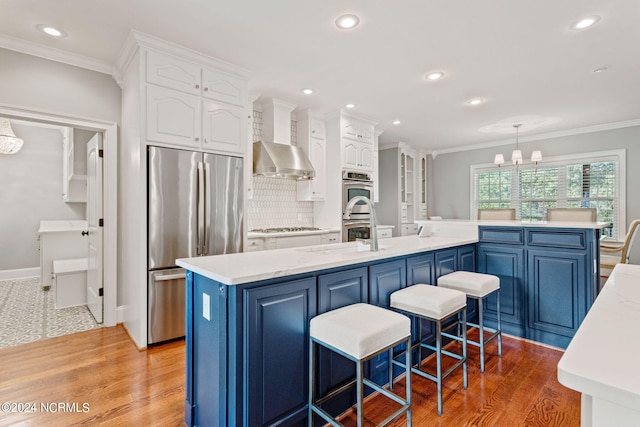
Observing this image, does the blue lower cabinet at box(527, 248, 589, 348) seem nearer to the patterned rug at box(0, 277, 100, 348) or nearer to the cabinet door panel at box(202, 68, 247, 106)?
the cabinet door panel at box(202, 68, 247, 106)

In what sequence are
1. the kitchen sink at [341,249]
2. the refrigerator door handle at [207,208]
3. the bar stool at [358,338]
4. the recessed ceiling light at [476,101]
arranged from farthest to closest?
the recessed ceiling light at [476,101], the refrigerator door handle at [207,208], the kitchen sink at [341,249], the bar stool at [358,338]

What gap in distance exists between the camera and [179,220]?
2.93 m

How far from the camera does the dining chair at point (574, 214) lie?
4.51 metres

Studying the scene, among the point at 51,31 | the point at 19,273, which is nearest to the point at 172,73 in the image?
the point at 51,31

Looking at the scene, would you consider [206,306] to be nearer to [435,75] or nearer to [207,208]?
[207,208]

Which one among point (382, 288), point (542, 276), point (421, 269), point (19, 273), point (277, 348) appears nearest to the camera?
point (277, 348)

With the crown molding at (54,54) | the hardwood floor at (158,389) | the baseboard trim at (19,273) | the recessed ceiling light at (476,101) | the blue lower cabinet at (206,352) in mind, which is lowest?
the hardwood floor at (158,389)

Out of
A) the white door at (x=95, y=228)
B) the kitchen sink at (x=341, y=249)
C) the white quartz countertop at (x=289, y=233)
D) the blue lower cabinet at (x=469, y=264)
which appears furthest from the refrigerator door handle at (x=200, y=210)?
the blue lower cabinet at (x=469, y=264)

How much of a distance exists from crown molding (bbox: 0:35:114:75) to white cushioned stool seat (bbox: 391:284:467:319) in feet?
11.5

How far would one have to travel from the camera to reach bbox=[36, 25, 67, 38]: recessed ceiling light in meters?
2.55

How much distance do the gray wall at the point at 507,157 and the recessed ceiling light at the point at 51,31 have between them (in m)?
7.15

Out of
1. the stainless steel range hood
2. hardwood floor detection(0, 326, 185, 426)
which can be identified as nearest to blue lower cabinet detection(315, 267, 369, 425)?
hardwood floor detection(0, 326, 185, 426)

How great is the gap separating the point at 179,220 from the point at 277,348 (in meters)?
1.87

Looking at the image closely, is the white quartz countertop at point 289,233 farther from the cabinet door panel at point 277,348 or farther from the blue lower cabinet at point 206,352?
the cabinet door panel at point 277,348
